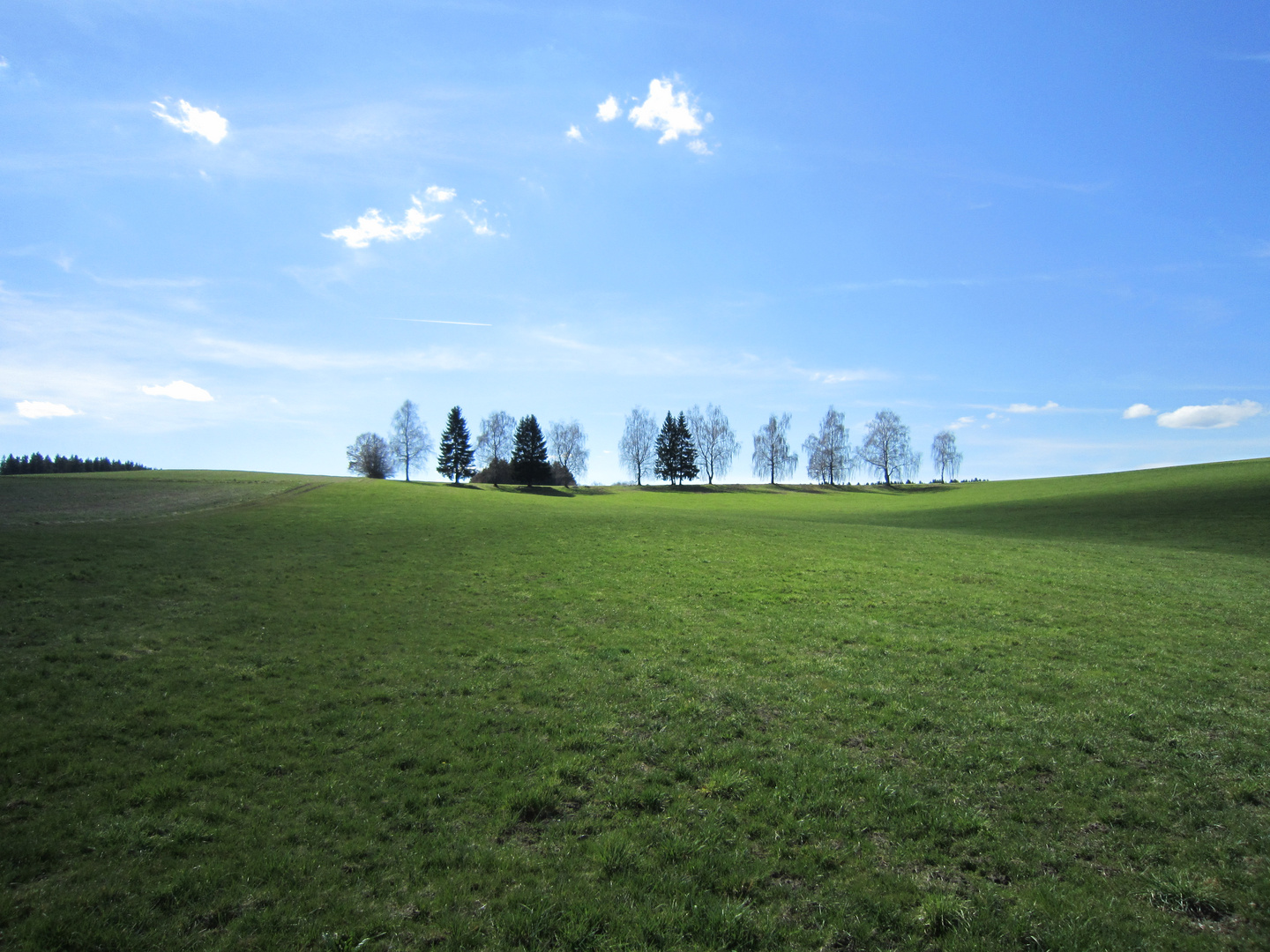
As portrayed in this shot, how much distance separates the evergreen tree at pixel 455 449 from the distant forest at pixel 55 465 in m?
69.4

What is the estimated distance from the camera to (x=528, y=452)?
98.0m

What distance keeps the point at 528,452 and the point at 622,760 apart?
90.1m

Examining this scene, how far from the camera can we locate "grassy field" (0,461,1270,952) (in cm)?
646

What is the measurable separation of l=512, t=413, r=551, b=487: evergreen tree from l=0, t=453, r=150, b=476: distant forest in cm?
8398

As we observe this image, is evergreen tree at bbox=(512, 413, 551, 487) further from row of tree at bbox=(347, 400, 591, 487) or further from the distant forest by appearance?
the distant forest

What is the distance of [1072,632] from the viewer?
1772 centimetres

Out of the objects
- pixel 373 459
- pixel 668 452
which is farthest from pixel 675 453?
pixel 373 459

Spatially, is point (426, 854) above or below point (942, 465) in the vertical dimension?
below

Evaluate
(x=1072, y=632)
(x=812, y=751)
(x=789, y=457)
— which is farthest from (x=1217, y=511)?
(x=789, y=457)

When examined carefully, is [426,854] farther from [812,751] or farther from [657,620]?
[657,620]

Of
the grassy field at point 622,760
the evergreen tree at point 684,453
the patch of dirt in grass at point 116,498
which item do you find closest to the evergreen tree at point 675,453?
the evergreen tree at point 684,453

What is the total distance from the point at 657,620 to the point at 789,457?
112 metres

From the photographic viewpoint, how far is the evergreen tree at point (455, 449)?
102 meters

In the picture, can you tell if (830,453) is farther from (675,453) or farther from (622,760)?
(622,760)
